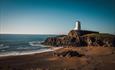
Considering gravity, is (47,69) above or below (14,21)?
below

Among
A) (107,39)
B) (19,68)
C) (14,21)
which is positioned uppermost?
(14,21)

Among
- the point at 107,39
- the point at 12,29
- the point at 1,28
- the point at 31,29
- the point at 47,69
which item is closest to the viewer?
the point at 47,69

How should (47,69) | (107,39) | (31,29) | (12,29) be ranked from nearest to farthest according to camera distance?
(47,69)
(12,29)
(31,29)
(107,39)

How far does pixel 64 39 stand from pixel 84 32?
7.36 ft

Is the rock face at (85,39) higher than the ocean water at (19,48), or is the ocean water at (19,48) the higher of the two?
the rock face at (85,39)

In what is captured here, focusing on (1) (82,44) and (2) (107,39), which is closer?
(2) (107,39)

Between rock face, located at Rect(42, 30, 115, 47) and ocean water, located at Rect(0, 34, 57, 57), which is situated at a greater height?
rock face, located at Rect(42, 30, 115, 47)

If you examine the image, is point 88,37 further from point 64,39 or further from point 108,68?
point 108,68

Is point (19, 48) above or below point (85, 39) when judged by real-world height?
below

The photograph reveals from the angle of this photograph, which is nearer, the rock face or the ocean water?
the ocean water

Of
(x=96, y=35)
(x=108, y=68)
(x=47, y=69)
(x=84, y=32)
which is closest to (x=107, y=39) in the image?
(x=96, y=35)

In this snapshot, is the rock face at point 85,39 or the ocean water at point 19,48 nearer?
the ocean water at point 19,48

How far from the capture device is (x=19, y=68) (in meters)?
7.37

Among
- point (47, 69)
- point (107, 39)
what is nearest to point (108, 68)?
point (47, 69)
